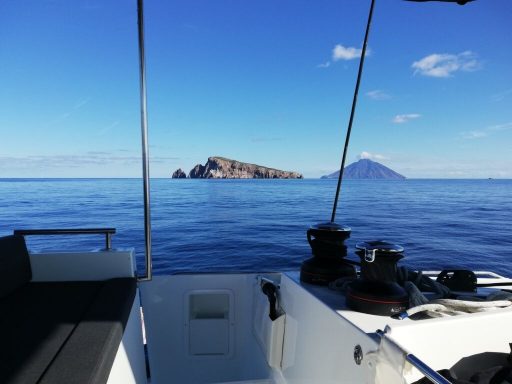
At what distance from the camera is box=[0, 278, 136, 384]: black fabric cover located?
101cm

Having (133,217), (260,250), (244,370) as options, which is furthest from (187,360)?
(133,217)

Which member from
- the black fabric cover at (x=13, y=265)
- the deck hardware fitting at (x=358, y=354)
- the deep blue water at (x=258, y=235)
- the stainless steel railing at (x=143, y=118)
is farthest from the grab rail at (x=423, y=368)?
A: the deep blue water at (x=258, y=235)

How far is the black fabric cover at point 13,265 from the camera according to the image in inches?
69.6

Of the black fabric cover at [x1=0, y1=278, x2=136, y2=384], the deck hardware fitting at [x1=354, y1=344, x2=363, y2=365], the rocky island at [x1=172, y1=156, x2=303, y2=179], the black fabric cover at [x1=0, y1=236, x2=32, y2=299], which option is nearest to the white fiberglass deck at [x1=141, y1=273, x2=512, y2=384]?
the deck hardware fitting at [x1=354, y1=344, x2=363, y2=365]

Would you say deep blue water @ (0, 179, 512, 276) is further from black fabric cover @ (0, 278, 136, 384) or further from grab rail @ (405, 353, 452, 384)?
grab rail @ (405, 353, 452, 384)

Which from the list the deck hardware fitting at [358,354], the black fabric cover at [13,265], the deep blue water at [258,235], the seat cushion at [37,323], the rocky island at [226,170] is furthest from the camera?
the rocky island at [226,170]

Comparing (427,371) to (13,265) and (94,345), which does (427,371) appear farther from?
(13,265)

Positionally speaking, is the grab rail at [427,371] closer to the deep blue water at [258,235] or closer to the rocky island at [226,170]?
the deep blue water at [258,235]

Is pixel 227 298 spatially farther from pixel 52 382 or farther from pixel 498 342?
pixel 498 342

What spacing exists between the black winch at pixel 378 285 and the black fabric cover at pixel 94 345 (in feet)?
2.51

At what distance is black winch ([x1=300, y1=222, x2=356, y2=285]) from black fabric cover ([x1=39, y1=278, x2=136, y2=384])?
737 millimetres

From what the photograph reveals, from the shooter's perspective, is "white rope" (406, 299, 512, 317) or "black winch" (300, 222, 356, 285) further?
"black winch" (300, 222, 356, 285)

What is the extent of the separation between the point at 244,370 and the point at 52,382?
1.33 m

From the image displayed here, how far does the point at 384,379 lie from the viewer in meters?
0.81
